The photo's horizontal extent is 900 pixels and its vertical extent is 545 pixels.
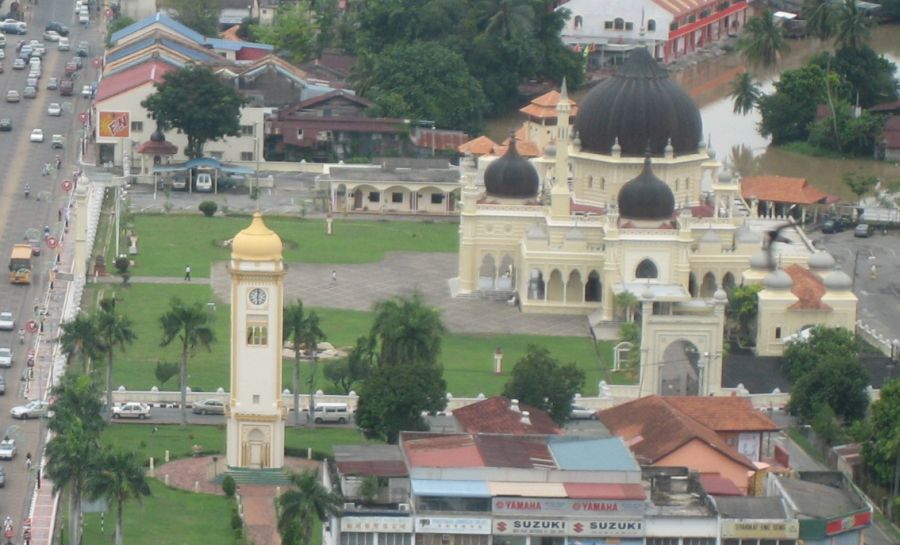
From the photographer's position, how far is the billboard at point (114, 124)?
164000 millimetres

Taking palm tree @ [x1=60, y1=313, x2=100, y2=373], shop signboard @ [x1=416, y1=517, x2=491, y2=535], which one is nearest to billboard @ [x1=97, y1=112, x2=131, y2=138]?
palm tree @ [x1=60, y1=313, x2=100, y2=373]

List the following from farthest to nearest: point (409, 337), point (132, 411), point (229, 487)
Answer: point (132, 411)
point (409, 337)
point (229, 487)

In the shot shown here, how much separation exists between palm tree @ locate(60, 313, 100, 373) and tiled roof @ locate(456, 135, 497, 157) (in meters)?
49.8

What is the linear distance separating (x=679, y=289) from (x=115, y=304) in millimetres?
21600

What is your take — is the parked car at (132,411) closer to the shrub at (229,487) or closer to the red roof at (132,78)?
the shrub at (229,487)

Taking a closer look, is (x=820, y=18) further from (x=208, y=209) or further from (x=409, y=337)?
(x=409, y=337)

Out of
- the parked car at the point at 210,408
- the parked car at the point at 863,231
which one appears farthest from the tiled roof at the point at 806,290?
the parked car at the point at 210,408

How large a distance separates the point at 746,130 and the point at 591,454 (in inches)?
3093

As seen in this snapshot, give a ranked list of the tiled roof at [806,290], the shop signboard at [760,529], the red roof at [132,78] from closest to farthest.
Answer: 1. the shop signboard at [760,529]
2. the tiled roof at [806,290]
3. the red roof at [132,78]

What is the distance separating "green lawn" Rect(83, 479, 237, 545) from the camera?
101688 mm

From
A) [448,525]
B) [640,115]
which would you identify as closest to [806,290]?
[640,115]

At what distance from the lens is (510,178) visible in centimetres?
14100

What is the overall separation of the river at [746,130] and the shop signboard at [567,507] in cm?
6483

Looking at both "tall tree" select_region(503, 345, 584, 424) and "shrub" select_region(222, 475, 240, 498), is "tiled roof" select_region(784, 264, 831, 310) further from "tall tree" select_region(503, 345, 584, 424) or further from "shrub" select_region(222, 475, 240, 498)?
"shrub" select_region(222, 475, 240, 498)
